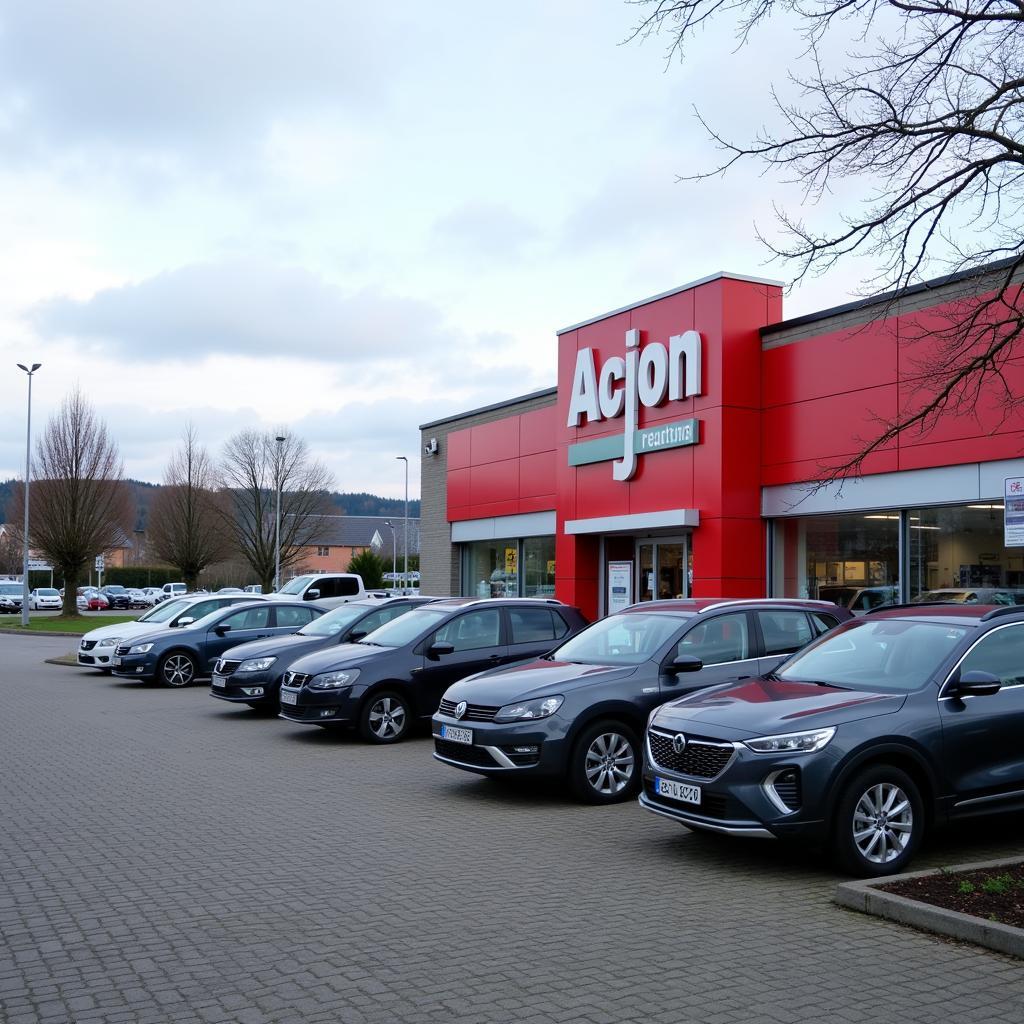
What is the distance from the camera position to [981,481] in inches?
588

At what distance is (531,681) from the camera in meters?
9.71

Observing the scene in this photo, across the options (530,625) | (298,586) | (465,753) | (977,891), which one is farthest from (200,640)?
(977,891)

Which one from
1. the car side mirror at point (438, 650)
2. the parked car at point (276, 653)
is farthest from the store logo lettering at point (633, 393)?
the car side mirror at point (438, 650)

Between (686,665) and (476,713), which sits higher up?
(686,665)

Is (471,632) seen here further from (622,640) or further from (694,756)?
(694,756)

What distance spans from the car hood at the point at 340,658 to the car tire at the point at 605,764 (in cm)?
399

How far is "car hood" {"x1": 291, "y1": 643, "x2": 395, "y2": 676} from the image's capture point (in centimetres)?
1279

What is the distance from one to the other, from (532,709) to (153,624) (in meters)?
15.0

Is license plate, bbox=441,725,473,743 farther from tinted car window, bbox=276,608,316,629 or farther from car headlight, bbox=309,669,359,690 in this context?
tinted car window, bbox=276,608,316,629

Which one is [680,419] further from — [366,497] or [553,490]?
[366,497]

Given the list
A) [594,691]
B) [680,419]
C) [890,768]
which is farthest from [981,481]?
[890,768]

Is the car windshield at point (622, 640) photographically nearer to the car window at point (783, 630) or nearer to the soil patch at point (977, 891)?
the car window at point (783, 630)

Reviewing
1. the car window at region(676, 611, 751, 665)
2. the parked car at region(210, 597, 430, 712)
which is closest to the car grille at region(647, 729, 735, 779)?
the car window at region(676, 611, 751, 665)

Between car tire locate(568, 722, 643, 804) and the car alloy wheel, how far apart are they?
12252 mm
